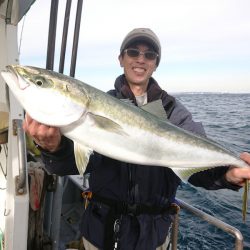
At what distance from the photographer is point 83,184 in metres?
6.62

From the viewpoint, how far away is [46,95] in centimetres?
284

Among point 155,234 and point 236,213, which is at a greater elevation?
point 155,234

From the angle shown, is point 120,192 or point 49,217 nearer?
point 120,192

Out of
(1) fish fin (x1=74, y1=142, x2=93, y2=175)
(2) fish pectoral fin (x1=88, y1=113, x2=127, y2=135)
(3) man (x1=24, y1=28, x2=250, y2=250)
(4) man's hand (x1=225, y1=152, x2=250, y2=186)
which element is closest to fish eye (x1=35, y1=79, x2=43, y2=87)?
(2) fish pectoral fin (x1=88, y1=113, x2=127, y2=135)

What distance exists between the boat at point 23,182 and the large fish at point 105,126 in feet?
3.48

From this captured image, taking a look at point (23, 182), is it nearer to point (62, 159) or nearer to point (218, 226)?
point (62, 159)

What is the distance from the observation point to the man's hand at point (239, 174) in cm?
345

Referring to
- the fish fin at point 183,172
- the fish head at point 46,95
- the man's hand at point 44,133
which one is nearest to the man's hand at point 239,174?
the fish fin at point 183,172

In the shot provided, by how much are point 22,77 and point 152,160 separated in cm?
146

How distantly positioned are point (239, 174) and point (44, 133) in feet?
6.84

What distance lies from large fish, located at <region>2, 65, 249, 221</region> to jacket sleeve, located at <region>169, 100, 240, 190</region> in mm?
289

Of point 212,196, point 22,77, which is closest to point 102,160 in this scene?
point 22,77

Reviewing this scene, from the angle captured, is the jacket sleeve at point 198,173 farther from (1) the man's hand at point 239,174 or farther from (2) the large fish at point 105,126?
(2) the large fish at point 105,126

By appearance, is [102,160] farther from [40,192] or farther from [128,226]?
[40,192]
